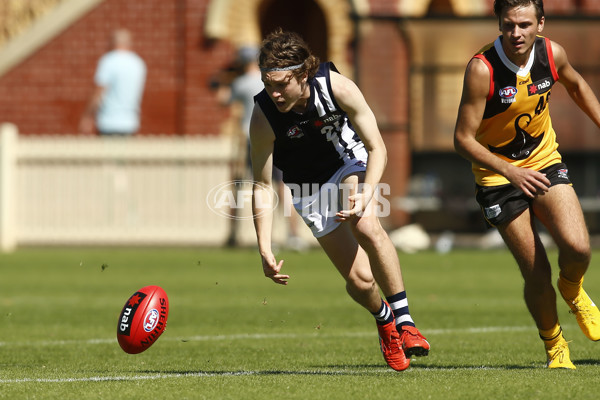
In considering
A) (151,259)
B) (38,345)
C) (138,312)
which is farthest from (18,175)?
(138,312)

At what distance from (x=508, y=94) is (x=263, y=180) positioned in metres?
1.44

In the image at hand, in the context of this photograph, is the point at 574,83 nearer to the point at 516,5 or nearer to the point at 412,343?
the point at 516,5

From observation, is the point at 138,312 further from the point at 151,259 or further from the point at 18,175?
the point at 18,175

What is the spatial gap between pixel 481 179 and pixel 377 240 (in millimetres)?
713

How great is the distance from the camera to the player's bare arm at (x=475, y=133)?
655cm

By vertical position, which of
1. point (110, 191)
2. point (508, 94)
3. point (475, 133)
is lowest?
point (110, 191)

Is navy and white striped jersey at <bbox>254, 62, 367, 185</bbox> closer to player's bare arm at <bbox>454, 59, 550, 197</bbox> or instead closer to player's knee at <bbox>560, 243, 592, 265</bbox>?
player's bare arm at <bbox>454, 59, 550, 197</bbox>

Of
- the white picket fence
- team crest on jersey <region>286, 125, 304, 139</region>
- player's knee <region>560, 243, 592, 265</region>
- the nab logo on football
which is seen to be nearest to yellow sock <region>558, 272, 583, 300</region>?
player's knee <region>560, 243, 592, 265</region>

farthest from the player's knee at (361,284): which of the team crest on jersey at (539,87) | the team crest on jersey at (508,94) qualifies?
the team crest on jersey at (539,87)

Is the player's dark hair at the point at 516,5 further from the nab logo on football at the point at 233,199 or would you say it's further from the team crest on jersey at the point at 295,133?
the nab logo on football at the point at 233,199

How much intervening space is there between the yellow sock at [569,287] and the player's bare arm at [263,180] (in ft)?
5.31

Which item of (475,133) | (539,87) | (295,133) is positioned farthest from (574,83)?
(295,133)

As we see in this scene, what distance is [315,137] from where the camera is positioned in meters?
6.91

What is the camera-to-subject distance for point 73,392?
5965 mm
